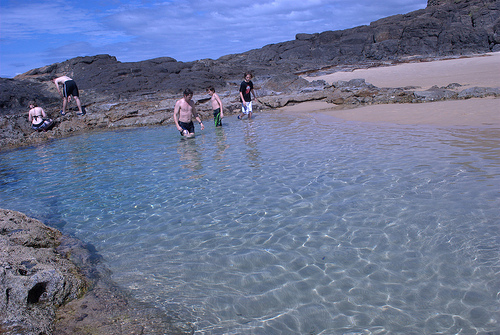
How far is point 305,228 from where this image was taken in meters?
4.12

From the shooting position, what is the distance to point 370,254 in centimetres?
347

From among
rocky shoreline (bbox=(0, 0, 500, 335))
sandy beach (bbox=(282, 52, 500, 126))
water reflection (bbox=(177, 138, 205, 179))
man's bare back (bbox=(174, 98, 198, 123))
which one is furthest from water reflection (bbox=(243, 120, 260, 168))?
rocky shoreline (bbox=(0, 0, 500, 335))

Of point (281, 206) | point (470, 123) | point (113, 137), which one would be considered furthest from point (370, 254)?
point (113, 137)

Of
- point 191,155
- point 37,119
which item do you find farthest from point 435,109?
point 37,119

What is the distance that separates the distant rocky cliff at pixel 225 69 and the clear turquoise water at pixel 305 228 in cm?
924

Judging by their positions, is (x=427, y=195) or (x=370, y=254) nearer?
(x=370, y=254)

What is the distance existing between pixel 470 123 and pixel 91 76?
2282cm

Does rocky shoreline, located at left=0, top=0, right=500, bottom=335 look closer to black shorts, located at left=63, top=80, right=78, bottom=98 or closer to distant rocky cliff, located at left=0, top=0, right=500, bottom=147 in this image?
distant rocky cliff, located at left=0, top=0, right=500, bottom=147

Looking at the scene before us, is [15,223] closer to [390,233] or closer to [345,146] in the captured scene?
[390,233]

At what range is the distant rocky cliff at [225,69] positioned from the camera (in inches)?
667

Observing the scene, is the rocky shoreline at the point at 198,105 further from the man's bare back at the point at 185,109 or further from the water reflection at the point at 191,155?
the water reflection at the point at 191,155

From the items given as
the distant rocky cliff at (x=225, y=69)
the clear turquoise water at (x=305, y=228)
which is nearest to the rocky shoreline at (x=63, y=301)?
the clear turquoise water at (x=305, y=228)

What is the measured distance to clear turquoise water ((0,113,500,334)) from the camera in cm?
276

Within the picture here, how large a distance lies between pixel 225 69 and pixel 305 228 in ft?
85.7
